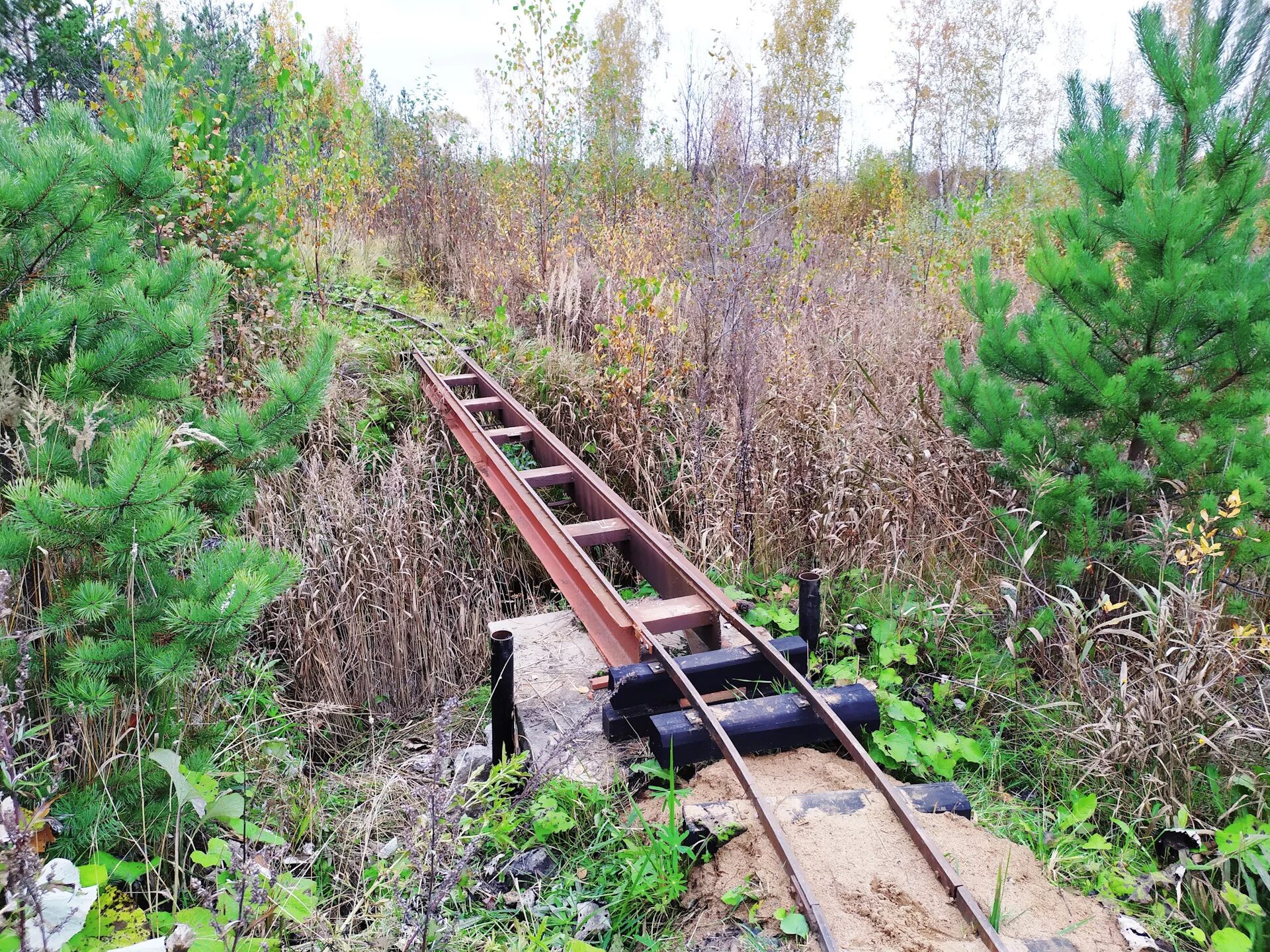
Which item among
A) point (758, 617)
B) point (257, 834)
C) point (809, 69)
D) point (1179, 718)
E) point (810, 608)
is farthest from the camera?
point (809, 69)

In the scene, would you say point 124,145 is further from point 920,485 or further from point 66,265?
point 920,485

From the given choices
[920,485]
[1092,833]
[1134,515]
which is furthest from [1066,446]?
[1092,833]

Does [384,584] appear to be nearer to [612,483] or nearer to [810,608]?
[612,483]

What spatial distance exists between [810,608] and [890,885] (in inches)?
51.6

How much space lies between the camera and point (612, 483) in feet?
20.0

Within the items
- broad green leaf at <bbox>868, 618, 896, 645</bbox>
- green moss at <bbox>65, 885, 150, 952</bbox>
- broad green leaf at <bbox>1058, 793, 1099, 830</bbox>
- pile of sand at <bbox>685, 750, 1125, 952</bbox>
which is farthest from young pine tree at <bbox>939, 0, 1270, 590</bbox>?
green moss at <bbox>65, 885, 150, 952</bbox>

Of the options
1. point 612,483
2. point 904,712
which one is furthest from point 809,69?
point 904,712

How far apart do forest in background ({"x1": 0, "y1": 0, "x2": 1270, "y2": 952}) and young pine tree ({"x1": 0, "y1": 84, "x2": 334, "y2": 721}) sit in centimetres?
2

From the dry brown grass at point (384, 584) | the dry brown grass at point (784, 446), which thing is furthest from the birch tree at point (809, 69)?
the dry brown grass at point (384, 584)

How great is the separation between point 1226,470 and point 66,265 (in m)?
4.74

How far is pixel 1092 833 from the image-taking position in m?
2.94

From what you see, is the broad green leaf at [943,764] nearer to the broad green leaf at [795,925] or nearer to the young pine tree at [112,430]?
the broad green leaf at [795,925]

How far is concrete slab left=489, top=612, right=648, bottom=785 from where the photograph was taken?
10.6 feet

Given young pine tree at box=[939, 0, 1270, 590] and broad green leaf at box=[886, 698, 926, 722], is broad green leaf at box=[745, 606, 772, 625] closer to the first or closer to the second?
broad green leaf at box=[886, 698, 926, 722]
